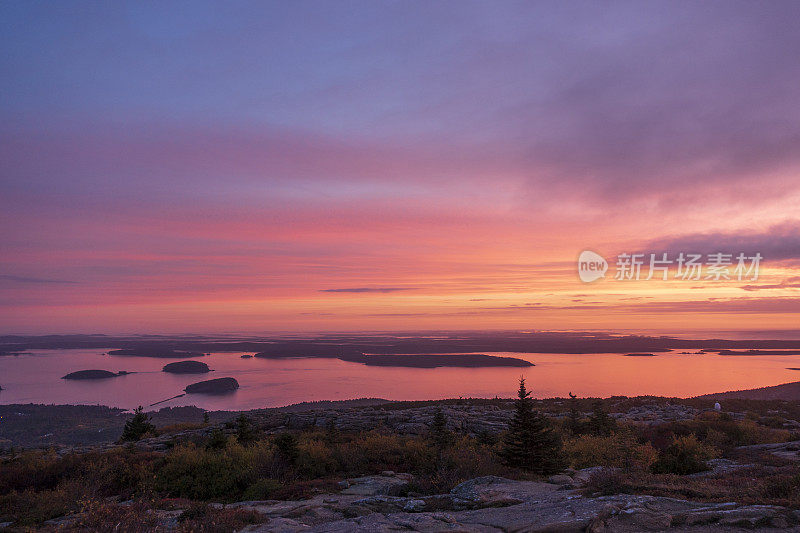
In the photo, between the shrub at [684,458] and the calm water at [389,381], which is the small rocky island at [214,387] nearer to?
the calm water at [389,381]

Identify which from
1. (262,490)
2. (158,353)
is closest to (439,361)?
(262,490)

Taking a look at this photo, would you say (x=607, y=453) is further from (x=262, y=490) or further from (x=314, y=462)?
(x=262, y=490)

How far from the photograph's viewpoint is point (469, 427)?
66.5 ft

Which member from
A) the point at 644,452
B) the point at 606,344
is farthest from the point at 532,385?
the point at 606,344

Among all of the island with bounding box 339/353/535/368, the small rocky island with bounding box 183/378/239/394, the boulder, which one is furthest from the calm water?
the boulder

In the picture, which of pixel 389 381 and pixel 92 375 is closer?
pixel 389 381

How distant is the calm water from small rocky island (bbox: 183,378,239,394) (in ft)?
8.45

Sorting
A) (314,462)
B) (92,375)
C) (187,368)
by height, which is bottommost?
(92,375)

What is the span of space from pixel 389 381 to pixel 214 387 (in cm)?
3803

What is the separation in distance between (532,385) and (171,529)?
239 ft

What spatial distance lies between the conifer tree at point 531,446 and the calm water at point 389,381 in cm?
4882

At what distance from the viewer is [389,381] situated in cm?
9062

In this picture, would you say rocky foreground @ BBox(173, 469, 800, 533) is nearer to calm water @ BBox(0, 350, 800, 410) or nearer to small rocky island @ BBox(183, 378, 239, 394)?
calm water @ BBox(0, 350, 800, 410)

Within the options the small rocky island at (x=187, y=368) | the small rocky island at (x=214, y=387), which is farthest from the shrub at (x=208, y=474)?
the small rocky island at (x=187, y=368)
